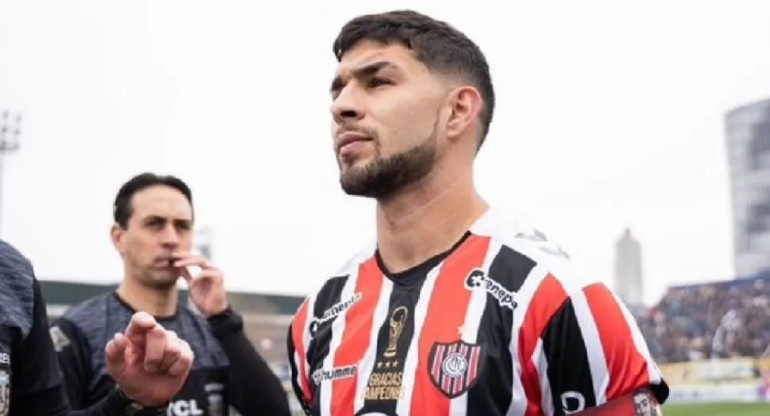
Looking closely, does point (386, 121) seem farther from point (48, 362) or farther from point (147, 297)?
point (147, 297)

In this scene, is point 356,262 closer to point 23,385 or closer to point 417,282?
point 417,282

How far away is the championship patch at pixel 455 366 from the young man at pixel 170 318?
221cm

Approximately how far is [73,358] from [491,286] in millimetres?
2459

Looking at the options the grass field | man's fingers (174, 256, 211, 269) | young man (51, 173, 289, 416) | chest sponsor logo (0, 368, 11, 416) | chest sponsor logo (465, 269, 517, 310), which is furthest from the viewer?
the grass field

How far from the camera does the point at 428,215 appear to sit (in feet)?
8.27

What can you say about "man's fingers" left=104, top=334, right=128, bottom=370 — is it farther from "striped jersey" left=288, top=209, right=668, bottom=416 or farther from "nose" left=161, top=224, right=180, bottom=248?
"nose" left=161, top=224, right=180, bottom=248

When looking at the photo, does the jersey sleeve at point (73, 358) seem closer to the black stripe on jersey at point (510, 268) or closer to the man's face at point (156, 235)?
the man's face at point (156, 235)

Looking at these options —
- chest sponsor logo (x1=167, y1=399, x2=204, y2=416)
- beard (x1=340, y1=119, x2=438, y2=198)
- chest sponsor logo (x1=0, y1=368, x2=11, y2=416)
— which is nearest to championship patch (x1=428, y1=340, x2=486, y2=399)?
beard (x1=340, y1=119, x2=438, y2=198)

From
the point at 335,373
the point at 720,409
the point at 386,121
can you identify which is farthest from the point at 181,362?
the point at 720,409

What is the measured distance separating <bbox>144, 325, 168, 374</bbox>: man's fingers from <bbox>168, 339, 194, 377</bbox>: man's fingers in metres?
0.05

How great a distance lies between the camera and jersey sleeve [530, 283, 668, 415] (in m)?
2.19

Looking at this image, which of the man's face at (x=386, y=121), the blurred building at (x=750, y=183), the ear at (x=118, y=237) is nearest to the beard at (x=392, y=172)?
the man's face at (x=386, y=121)

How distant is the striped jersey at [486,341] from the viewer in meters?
2.21

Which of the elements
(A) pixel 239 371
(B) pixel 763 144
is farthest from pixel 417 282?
(B) pixel 763 144
